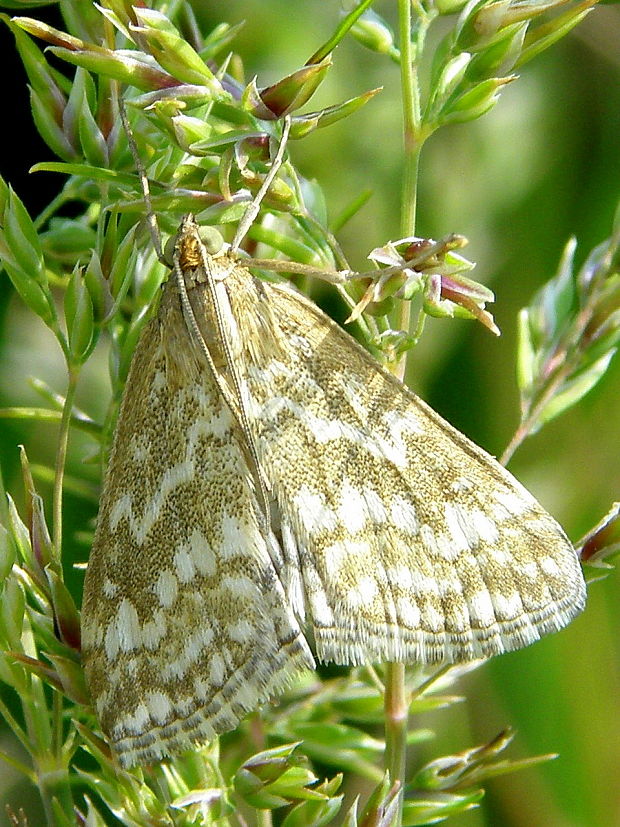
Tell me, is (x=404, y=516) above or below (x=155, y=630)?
above

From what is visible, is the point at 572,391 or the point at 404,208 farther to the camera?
the point at 572,391

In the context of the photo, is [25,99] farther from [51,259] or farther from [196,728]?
[196,728]

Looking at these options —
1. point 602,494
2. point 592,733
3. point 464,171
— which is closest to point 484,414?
point 602,494

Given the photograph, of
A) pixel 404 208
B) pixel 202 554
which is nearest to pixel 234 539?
pixel 202 554

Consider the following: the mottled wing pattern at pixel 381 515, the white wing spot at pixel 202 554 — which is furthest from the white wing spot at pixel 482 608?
the white wing spot at pixel 202 554

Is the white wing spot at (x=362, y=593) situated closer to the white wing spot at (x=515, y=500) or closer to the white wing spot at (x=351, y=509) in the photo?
the white wing spot at (x=351, y=509)

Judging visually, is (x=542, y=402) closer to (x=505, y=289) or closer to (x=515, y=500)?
(x=515, y=500)
